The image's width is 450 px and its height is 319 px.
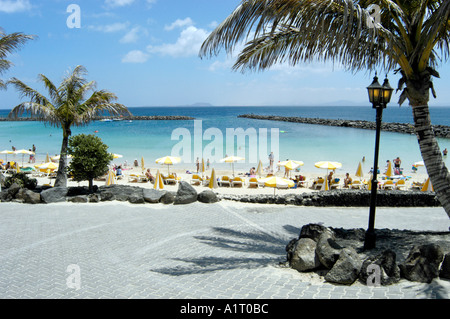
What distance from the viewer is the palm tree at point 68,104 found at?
1472 centimetres

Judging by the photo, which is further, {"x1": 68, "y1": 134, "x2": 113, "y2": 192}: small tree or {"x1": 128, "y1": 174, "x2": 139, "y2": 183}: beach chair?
{"x1": 128, "y1": 174, "x2": 139, "y2": 183}: beach chair

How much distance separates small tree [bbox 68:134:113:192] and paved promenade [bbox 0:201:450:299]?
2158 mm

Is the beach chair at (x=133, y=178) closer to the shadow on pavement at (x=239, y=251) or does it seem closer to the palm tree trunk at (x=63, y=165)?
the palm tree trunk at (x=63, y=165)

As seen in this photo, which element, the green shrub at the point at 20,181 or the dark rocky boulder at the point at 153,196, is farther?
the green shrub at the point at 20,181

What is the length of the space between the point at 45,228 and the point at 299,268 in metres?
7.12

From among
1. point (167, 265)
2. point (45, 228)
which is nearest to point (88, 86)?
point (45, 228)

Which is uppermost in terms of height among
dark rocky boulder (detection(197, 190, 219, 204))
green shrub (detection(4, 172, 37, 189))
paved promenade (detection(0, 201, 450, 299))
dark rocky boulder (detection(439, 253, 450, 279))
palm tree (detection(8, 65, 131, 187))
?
palm tree (detection(8, 65, 131, 187))

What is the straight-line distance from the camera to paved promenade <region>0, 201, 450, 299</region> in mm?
5180

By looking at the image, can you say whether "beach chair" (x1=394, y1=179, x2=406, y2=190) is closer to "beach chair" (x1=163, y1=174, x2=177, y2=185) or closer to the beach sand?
the beach sand

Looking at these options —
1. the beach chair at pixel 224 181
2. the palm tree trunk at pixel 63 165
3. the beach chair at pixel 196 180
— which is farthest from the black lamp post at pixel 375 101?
the beach chair at pixel 196 180

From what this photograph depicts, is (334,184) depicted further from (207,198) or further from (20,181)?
(20,181)

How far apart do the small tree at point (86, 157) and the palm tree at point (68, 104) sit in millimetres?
1017

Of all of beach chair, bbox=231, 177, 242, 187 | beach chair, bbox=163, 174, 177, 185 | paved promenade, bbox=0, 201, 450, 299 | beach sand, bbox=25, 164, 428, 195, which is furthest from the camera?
beach chair, bbox=163, 174, 177, 185

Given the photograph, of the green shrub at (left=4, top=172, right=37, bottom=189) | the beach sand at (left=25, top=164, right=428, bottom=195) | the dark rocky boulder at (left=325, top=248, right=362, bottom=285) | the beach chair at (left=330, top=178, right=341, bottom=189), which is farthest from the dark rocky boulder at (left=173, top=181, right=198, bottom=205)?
the beach chair at (left=330, top=178, right=341, bottom=189)
